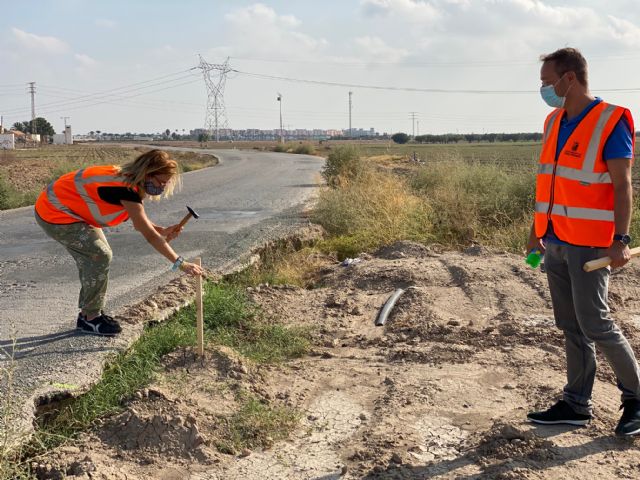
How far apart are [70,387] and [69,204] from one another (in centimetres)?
145

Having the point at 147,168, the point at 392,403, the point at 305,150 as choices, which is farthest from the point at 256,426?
the point at 305,150

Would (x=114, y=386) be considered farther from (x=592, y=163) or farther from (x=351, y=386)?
(x=592, y=163)

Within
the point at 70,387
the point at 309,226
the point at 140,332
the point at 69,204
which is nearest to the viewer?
the point at 70,387

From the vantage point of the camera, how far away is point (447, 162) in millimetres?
15672

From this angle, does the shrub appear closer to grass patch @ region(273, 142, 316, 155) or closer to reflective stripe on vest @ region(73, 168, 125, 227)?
grass patch @ region(273, 142, 316, 155)

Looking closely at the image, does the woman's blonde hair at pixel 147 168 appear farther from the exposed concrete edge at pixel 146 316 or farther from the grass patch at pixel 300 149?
the grass patch at pixel 300 149

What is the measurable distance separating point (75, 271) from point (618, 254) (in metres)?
6.46

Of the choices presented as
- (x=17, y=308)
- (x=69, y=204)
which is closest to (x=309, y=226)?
(x=17, y=308)

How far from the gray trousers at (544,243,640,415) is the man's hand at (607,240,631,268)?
69 mm

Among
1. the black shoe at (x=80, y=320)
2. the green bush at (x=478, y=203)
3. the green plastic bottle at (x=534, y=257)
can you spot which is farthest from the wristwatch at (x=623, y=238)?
the green bush at (x=478, y=203)

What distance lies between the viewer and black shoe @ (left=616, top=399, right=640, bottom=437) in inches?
153

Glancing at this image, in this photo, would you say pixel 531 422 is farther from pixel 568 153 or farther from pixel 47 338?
pixel 47 338

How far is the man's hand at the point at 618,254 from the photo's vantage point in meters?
3.68

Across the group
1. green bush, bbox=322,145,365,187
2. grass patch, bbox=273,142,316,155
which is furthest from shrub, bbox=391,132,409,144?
green bush, bbox=322,145,365,187
